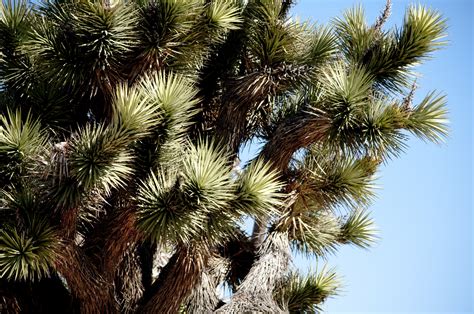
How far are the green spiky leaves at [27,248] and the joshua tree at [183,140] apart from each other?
0.7 inches

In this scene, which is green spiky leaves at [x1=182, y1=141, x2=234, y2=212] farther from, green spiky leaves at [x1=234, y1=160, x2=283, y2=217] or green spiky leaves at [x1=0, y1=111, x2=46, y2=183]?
green spiky leaves at [x1=0, y1=111, x2=46, y2=183]

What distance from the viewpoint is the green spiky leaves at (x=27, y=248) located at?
713cm

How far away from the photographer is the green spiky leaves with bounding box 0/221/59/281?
281 inches

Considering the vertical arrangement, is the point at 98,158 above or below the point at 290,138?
below

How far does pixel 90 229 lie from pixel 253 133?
2.05 m

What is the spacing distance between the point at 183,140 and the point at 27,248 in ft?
5.94

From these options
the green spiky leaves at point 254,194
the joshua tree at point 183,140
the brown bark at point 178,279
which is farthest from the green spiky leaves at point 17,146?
the green spiky leaves at point 254,194

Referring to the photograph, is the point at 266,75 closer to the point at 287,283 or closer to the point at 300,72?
the point at 300,72

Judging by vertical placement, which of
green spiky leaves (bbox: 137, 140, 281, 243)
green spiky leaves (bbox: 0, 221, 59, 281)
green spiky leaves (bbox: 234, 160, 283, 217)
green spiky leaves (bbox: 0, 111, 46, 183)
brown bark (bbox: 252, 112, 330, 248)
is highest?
brown bark (bbox: 252, 112, 330, 248)

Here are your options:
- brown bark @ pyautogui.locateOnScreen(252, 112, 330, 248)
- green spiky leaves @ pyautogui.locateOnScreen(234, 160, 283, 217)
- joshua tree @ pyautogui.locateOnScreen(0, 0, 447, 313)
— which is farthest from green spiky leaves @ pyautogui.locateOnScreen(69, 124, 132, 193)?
brown bark @ pyautogui.locateOnScreen(252, 112, 330, 248)

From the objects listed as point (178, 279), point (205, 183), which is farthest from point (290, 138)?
point (178, 279)

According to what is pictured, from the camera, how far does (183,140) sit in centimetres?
809

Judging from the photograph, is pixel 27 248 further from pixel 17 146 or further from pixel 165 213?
pixel 165 213

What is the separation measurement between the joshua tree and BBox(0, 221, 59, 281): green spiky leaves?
18 millimetres
